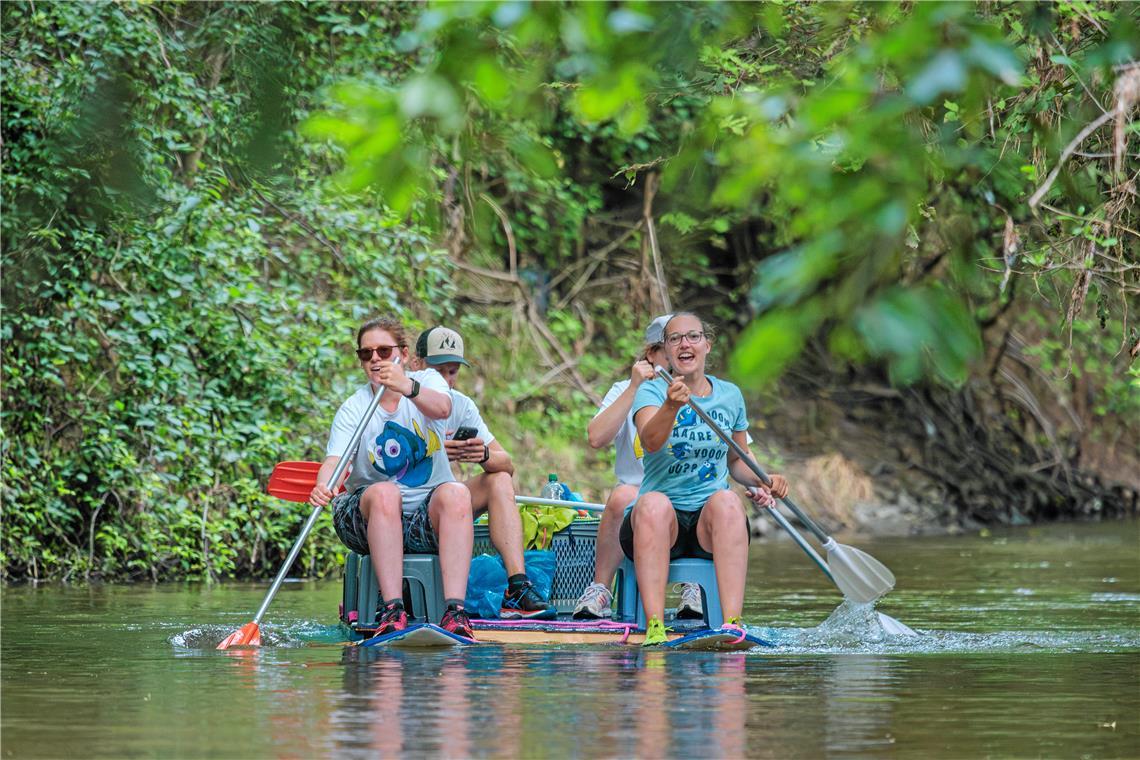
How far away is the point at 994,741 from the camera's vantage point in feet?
16.3

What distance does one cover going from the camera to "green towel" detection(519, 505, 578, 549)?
8.60 meters

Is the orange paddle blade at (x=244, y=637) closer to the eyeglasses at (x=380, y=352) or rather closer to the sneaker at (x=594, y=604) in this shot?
the eyeglasses at (x=380, y=352)

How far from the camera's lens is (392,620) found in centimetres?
755

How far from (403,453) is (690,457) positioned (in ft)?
3.82

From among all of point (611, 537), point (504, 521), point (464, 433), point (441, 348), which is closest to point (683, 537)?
point (611, 537)

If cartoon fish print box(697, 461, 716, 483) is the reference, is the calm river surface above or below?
below

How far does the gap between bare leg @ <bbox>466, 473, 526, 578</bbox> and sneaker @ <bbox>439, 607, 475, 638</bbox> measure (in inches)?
24.9

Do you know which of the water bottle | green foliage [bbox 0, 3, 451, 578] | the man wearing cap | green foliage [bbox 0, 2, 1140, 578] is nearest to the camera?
green foliage [bbox 0, 2, 1140, 578]

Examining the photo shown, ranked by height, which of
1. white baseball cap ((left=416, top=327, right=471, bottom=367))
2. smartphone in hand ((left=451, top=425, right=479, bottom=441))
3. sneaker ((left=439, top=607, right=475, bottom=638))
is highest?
white baseball cap ((left=416, top=327, right=471, bottom=367))

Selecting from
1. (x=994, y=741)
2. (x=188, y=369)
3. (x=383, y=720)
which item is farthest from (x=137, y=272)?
(x=994, y=741)

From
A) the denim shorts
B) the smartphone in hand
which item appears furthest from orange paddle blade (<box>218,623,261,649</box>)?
the smartphone in hand

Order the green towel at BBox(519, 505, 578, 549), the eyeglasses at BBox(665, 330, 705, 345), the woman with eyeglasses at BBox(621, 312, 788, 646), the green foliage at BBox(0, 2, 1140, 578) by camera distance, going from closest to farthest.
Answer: the green foliage at BBox(0, 2, 1140, 578), the woman with eyeglasses at BBox(621, 312, 788, 646), the eyeglasses at BBox(665, 330, 705, 345), the green towel at BBox(519, 505, 578, 549)

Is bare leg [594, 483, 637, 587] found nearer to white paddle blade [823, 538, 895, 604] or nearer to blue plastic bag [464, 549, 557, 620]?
blue plastic bag [464, 549, 557, 620]

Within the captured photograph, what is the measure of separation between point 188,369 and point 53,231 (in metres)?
1.32
